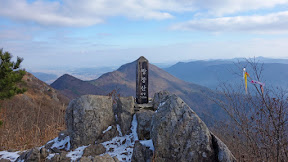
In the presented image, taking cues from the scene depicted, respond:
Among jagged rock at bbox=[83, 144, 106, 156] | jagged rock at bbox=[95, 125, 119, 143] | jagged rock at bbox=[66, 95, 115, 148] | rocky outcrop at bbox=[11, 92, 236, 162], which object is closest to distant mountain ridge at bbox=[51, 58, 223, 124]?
jagged rock at bbox=[66, 95, 115, 148]

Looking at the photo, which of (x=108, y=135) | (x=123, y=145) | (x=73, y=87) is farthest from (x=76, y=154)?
(x=73, y=87)

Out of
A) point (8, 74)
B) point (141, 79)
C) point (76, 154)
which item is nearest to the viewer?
point (76, 154)

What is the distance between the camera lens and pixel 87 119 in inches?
323

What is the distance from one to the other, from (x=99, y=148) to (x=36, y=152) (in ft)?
6.78

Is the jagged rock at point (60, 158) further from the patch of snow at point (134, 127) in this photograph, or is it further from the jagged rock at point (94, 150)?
the patch of snow at point (134, 127)

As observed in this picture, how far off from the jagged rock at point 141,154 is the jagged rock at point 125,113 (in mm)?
2248

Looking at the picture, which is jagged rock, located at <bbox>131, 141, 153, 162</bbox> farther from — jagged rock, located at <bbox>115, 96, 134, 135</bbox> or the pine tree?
the pine tree

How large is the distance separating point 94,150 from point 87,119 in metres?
1.49

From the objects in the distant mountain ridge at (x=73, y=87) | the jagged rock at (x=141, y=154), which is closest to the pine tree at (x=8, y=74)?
the jagged rock at (x=141, y=154)

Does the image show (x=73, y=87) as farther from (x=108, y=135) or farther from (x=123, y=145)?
(x=123, y=145)

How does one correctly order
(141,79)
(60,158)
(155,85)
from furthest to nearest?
(155,85) < (141,79) < (60,158)

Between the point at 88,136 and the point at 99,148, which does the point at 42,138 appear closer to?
the point at 88,136

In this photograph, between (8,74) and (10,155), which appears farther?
(8,74)

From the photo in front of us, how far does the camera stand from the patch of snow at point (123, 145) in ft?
21.7
